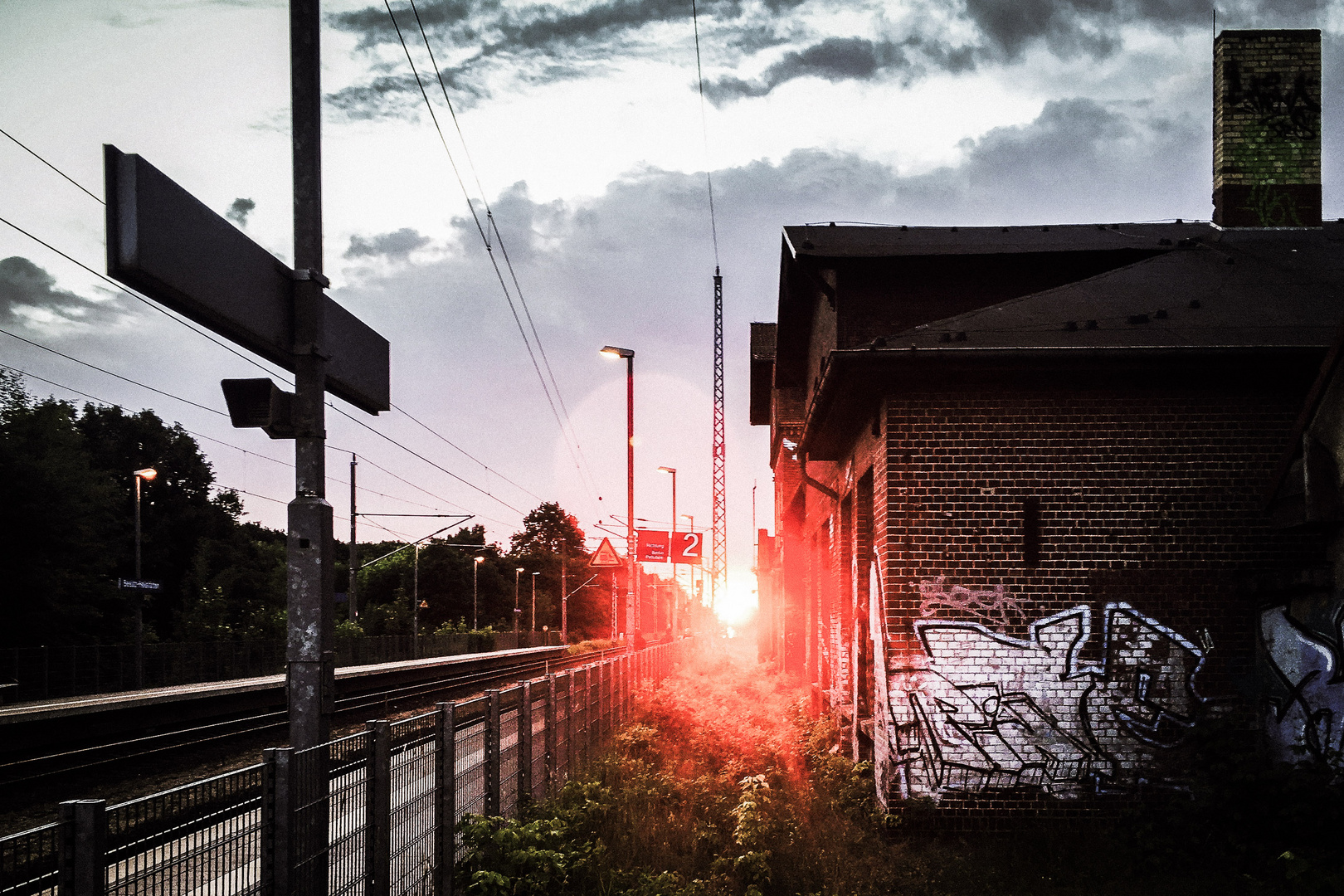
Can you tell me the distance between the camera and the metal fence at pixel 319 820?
10.4 ft

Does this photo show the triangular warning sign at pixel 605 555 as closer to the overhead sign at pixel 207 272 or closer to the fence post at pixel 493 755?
the fence post at pixel 493 755

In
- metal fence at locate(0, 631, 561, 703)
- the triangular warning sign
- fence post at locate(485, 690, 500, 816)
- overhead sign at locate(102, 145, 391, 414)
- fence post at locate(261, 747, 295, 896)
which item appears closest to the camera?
overhead sign at locate(102, 145, 391, 414)

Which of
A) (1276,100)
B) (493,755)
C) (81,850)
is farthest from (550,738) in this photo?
(1276,100)

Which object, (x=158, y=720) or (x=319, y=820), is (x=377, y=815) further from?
(x=158, y=720)

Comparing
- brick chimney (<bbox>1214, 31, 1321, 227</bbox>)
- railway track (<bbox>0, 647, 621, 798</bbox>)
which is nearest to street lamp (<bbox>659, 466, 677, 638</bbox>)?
railway track (<bbox>0, 647, 621, 798</bbox>)

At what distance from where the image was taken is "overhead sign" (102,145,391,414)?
3744mm

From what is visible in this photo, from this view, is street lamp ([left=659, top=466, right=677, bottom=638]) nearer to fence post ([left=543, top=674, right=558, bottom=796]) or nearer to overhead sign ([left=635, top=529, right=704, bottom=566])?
overhead sign ([left=635, top=529, right=704, bottom=566])

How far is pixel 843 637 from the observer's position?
12.8 meters

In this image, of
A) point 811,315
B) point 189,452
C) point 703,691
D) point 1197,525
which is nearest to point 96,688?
point 703,691

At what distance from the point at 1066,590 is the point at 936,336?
8.25 feet

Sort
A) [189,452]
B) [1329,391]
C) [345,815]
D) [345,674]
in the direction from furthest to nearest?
[189,452] → [345,674] → [1329,391] → [345,815]

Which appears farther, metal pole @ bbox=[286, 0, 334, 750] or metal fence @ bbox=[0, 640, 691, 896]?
metal pole @ bbox=[286, 0, 334, 750]

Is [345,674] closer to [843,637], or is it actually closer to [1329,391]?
[843,637]

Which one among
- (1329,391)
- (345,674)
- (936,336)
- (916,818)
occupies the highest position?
(936,336)
